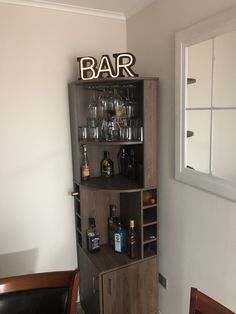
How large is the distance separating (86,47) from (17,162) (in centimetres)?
96

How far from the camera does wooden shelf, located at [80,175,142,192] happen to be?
1.75 m

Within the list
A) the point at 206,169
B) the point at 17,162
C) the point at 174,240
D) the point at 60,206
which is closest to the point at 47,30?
the point at 17,162

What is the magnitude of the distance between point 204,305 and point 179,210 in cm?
74

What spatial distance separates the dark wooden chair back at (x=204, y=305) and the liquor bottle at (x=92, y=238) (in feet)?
3.39

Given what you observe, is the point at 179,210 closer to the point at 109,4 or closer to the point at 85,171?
the point at 85,171

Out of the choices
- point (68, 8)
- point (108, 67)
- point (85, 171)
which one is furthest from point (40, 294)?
point (68, 8)

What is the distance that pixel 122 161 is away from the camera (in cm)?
207

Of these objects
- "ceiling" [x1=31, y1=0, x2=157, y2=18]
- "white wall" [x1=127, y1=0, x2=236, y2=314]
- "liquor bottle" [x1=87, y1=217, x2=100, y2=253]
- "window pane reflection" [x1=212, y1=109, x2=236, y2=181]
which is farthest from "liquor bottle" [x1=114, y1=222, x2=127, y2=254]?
"ceiling" [x1=31, y1=0, x2=157, y2=18]

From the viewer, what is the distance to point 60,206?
2.03 meters

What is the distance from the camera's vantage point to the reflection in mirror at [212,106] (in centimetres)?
131

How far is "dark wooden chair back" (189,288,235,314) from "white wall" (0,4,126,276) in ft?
4.02

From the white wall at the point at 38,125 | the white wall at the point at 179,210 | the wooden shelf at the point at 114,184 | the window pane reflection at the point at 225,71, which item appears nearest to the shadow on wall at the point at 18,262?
the white wall at the point at 38,125

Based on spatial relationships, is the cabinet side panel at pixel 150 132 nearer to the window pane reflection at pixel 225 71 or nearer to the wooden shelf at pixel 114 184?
the wooden shelf at pixel 114 184

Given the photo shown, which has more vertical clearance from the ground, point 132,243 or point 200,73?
point 200,73
